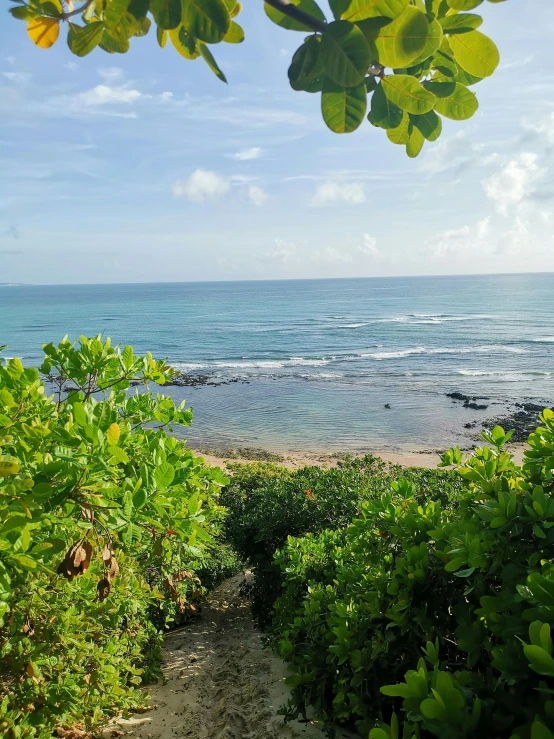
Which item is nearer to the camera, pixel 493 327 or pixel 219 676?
pixel 219 676

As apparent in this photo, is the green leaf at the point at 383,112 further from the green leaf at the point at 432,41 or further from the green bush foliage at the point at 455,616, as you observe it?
the green bush foliage at the point at 455,616

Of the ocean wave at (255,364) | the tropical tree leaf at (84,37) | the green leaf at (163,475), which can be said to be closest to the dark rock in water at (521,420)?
the ocean wave at (255,364)

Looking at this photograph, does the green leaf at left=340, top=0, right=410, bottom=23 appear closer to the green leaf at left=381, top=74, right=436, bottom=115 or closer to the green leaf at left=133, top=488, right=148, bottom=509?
the green leaf at left=381, top=74, right=436, bottom=115

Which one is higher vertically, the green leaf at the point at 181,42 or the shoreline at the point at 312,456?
the green leaf at the point at 181,42

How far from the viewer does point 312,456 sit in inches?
827

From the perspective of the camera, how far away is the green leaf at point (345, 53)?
2.51ft

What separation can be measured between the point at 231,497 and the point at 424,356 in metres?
38.3

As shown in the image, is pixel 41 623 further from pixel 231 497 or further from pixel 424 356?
pixel 424 356

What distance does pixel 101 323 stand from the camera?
70.8m

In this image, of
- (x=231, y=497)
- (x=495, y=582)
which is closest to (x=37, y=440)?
(x=495, y=582)

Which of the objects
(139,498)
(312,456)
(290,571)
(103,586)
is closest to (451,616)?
(103,586)

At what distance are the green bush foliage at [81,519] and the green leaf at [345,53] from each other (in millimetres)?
1062

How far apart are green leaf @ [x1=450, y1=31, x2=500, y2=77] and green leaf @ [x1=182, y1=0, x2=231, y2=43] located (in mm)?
466

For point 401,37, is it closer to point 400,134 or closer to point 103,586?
point 400,134
